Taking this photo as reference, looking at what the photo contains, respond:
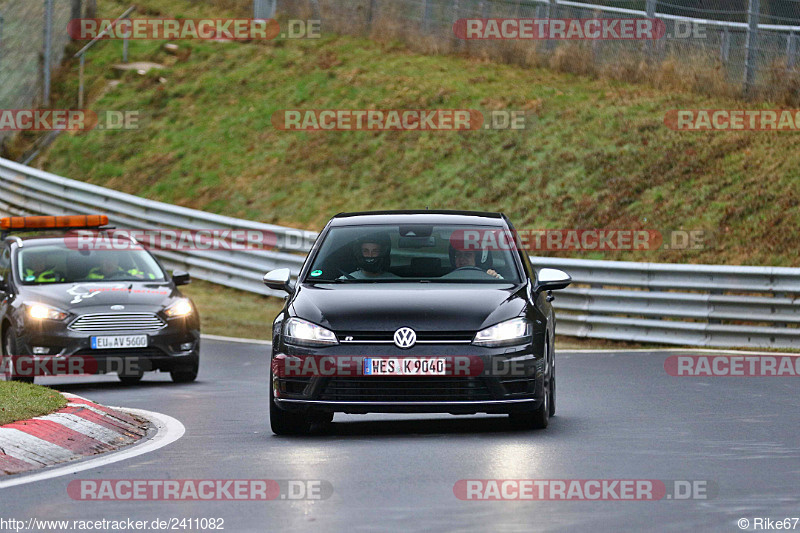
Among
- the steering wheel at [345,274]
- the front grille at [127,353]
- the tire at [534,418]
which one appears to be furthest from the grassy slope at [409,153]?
the tire at [534,418]

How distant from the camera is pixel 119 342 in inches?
648

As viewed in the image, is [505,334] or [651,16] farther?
[651,16]

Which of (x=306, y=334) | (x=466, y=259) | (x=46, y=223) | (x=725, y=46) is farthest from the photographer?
(x=725, y=46)

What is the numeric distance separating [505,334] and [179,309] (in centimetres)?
659

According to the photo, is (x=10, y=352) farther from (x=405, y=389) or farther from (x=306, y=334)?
(x=405, y=389)

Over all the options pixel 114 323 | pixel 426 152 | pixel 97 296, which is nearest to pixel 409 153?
pixel 426 152

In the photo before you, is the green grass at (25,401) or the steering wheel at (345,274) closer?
the green grass at (25,401)

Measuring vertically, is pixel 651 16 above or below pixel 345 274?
above

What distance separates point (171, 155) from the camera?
124 feet

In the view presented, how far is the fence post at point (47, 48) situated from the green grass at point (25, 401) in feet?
91.6

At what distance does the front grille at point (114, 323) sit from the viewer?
647 inches

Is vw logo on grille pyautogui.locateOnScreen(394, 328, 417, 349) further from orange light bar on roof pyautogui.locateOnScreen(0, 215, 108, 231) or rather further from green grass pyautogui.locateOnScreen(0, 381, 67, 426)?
orange light bar on roof pyautogui.locateOnScreen(0, 215, 108, 231)

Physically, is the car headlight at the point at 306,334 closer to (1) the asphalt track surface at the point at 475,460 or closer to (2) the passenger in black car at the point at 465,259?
(1) the asphalt track surface at the point at 475,460

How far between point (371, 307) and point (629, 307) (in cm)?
1143
